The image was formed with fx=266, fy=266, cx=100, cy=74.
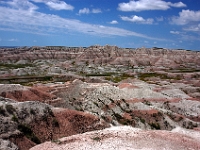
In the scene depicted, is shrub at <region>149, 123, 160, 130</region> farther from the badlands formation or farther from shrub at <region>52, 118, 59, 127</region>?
shrub at <region>52, 118, 59, 127</region>

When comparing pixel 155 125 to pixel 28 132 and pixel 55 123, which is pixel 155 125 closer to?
pixel 55 123

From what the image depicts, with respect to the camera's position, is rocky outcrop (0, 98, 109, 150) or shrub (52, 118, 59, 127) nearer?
rocky outcrop (0, 98, 109, 150)

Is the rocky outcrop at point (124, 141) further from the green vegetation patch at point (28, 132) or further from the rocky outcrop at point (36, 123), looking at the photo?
the green vegetation patch at point (28, 132)

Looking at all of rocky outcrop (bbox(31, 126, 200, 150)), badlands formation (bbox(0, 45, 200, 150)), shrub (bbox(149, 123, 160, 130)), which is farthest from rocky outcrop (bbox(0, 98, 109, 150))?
shrub (bbox(149, 123, 160, 130))

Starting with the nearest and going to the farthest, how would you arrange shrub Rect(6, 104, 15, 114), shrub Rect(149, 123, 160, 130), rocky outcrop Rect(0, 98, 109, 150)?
rocky outcrop Rect(0, 98, 109, 150) → shrub Rect(6, 104, 15, 114) → shrub Rect(149, 123, 160, 130)

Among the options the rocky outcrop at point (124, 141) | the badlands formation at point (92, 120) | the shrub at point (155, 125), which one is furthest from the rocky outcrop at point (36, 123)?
the shrub at point (155, 125)

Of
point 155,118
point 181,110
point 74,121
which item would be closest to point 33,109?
point 74,121

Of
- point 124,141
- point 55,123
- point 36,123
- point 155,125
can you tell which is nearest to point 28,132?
point 36,123

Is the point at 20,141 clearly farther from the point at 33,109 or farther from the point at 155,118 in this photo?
the point at 155,118

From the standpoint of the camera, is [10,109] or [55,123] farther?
[55,123]

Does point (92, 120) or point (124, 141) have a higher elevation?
point (124, 141)

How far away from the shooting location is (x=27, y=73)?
148125 mm

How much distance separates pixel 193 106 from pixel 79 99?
1076 inches

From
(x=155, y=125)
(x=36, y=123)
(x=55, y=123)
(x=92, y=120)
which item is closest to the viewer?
(x=36, y=123)
